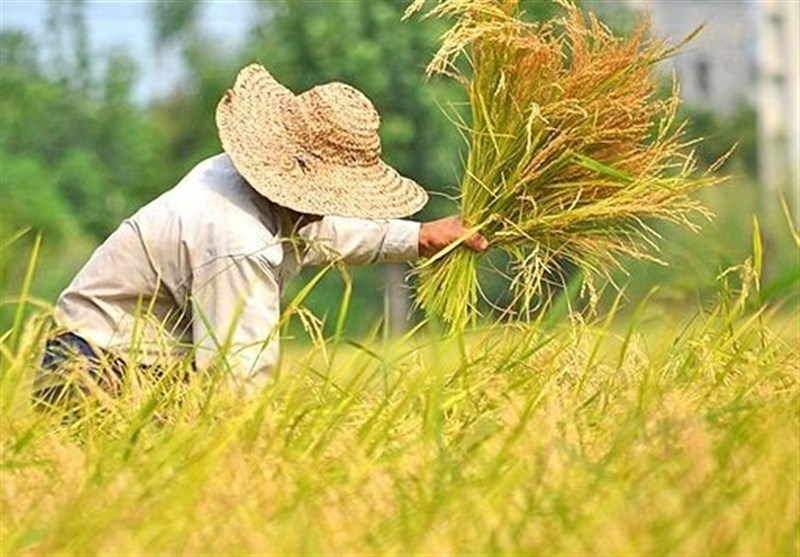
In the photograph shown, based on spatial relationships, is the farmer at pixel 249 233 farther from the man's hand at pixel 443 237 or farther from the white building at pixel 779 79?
the white building at pixel 779 79

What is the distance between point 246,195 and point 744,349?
0.97 metres

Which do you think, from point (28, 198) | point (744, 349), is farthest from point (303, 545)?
point (28, 198)

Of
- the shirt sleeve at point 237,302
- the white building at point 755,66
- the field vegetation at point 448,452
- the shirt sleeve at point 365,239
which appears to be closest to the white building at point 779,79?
the white building at point 755,66

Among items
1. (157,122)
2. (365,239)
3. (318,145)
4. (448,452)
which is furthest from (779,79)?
(448,452)

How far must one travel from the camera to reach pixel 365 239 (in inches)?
193

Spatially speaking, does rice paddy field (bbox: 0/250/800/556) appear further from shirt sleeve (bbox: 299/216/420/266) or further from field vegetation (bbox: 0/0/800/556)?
shirt sleeve (bbox: 299/216/420/266)

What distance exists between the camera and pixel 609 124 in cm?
466

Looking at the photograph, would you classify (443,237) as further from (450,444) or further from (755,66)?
(755,66)

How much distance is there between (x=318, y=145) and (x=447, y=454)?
4.47 feet

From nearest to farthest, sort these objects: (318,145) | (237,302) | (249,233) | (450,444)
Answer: (450,444), (237,302), (249,233), (318,145)

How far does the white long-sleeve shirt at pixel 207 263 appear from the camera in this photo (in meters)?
4.42

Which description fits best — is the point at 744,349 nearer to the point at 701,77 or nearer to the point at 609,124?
the point at 609,124

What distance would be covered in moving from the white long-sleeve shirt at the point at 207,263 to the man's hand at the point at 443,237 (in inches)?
0.7

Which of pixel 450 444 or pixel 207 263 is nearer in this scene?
pixel 450 444
